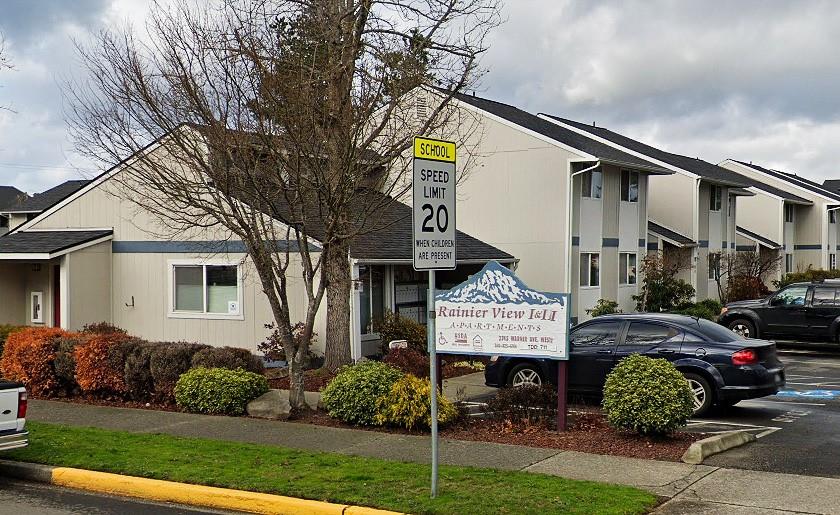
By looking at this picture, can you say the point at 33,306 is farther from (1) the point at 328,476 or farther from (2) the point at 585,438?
(2) the point at 585,438

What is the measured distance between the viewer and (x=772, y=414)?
13.5 meters

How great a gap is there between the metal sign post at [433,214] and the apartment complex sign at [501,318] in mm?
3784

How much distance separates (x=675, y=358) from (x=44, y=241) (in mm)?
15869

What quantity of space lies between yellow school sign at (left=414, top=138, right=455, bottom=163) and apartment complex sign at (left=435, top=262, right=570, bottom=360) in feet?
12.9

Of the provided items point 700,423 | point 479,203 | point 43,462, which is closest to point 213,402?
point 43,462

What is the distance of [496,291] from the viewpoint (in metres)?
12.2

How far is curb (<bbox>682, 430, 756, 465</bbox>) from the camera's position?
393 inches

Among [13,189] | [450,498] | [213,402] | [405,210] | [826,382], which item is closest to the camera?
[450,498]

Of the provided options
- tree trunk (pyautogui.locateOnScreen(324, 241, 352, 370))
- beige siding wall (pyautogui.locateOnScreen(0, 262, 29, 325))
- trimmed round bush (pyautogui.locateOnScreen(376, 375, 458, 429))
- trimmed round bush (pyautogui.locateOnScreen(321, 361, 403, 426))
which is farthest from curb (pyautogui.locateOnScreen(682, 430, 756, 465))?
beige siding wall (pyautogui.locateOnScreen(0, 262, 29, 325))

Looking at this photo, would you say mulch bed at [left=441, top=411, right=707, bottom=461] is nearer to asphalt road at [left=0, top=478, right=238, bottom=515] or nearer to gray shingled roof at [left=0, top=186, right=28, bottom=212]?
asphalt road at [left=0, top=478, right=238, bottom=515]

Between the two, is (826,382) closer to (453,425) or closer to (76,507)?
(453,425)

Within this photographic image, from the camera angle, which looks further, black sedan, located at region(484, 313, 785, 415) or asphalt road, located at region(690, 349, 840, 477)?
black sedan, located at region(484, 313, 785, 415)

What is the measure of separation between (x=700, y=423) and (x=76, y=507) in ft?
27.5

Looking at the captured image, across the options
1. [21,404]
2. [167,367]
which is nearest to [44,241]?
[167,367]
